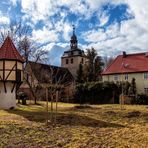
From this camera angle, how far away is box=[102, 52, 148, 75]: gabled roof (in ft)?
180

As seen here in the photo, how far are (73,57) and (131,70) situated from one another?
98.2 feet

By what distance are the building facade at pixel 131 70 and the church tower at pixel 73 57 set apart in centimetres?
2229

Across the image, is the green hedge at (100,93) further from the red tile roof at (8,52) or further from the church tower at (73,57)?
the church tower at (73,57)

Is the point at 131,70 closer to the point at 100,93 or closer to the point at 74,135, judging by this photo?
the point at 100,93

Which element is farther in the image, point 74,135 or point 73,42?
point 73,42

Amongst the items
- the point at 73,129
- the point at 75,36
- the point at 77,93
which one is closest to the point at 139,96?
→ the point at 77,93

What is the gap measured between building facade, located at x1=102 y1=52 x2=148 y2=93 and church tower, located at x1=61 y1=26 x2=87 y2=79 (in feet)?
73.1

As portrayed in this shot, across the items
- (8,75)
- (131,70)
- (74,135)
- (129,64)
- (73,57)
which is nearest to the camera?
(74,135)

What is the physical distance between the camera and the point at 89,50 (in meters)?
71.7

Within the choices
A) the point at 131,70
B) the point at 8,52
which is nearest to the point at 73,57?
the point at 131,70

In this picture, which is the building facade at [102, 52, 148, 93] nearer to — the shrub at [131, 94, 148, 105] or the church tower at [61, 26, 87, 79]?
the shrub at [131, 94, 148, 105]

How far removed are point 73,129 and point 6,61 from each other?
651 inches

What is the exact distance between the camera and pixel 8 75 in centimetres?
2938

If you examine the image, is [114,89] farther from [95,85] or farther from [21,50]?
[21,50]
